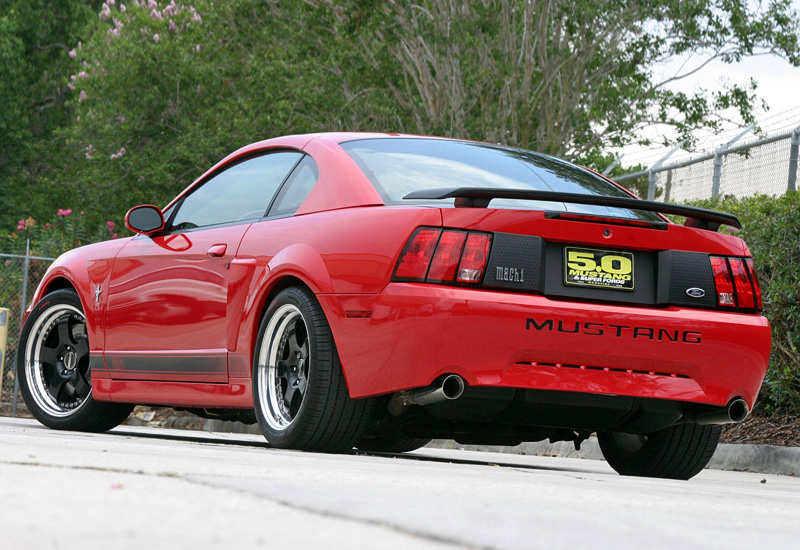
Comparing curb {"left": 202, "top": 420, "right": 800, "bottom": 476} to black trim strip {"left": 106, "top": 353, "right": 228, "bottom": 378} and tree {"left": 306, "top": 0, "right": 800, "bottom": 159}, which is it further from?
tree {"left": 306, "top": 0, "right": 800, "bottom": 159}

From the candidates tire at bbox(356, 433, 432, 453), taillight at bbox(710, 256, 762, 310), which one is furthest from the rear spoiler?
tire at bbox(356, 433, 432, 453)

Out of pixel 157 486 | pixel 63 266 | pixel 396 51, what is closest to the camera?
pixel 157 486

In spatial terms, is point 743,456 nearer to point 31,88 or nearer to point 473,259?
point 473,259

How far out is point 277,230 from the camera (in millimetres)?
5688

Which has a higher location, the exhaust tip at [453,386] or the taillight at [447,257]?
the taillight at [447,257]

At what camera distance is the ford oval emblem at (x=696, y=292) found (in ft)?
16.9

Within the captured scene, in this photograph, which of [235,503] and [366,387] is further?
[366,387]

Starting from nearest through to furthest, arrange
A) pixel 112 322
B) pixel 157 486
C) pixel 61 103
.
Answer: pixel 157 486 < pixel 112 322 < pixel 61 103

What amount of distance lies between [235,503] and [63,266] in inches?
198

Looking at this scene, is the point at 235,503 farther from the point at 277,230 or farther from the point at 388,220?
the point at 277,230

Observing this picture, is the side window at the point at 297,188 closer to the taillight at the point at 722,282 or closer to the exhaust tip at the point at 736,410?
the taillight at the point at 722,282

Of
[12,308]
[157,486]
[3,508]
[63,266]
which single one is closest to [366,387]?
[157,486]

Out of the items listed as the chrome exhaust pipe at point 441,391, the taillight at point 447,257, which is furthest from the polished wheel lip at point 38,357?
the taillight at point 447,257

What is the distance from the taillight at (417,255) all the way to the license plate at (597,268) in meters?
0.55
